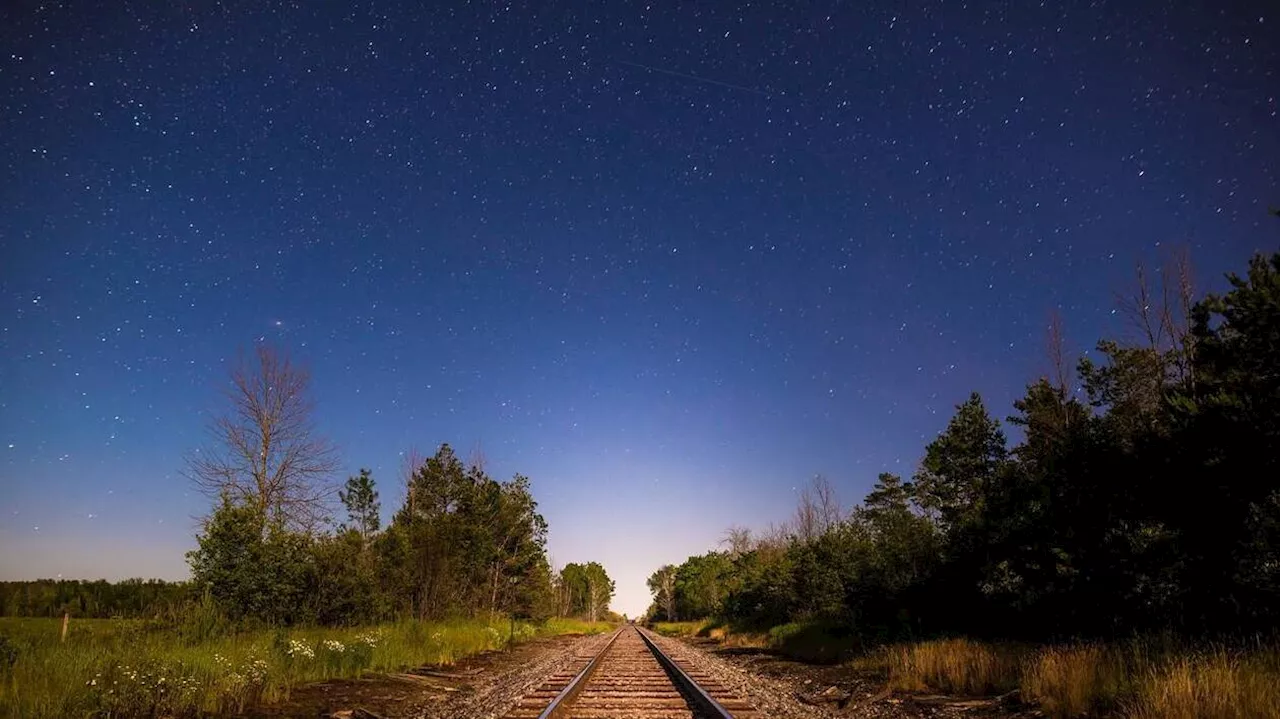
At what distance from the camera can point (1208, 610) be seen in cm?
1061

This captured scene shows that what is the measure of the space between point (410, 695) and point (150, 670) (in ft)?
13.4

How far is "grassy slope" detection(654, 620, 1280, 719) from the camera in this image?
6.52 meters

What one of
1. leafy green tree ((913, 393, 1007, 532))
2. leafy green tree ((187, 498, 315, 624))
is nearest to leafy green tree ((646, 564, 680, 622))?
leafy green tree ((913, 393, 1007, 532))

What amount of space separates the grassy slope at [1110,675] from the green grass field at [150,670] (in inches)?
408

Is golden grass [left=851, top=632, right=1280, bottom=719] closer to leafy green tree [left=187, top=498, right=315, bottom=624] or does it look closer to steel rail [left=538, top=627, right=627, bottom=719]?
steel rail [left=538, top=627, right=627, bottom=719]

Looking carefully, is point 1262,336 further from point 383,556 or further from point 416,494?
point 416,494

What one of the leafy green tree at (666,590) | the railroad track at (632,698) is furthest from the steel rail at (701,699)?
the leafy green tree at (666,590)

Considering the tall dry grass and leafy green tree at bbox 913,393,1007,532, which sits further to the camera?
leafy green tree at bbox 913,393,1007,532

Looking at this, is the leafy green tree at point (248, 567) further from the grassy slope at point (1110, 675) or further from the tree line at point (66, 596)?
the tree line at point (66, 596)

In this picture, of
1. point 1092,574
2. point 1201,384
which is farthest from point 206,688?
point 1201,384

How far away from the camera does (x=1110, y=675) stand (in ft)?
27.7

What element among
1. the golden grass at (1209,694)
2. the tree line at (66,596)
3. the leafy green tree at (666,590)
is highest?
the golden grass at (1209,694)

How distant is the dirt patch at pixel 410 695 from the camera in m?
8.70

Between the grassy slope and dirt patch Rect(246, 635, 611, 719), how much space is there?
7.20 meters
